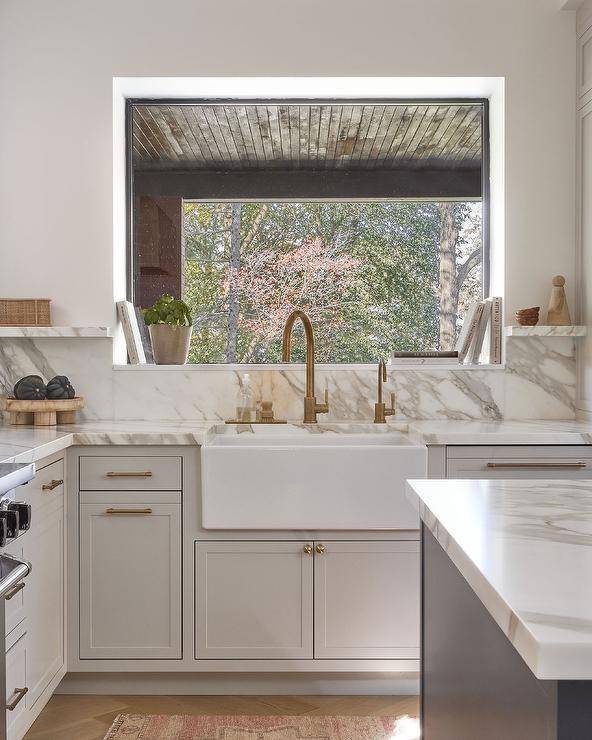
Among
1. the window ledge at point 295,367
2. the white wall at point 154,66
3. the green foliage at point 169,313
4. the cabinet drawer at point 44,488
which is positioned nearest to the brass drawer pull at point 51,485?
the cabinet drawer at point 44,488

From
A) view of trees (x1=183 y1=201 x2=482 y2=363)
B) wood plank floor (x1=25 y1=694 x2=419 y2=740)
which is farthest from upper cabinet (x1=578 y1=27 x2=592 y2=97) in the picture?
wood plank floor (x1=25 y1=694 x2=419 y2=740)

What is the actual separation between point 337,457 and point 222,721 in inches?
38.3

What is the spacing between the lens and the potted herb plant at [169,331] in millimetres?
3201

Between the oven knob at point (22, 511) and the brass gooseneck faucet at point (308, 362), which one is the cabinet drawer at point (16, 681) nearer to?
the oven knob at point (22, 511)

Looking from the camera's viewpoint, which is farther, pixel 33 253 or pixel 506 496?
pixel 33 253

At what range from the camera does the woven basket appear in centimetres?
298

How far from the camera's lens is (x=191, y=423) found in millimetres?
2982

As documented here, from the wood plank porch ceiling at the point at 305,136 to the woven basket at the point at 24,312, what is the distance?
847mm

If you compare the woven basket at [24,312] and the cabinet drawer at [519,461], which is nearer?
the cabinet drawer at [519,461]

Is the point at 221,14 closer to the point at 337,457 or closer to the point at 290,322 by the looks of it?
the point at 290,322

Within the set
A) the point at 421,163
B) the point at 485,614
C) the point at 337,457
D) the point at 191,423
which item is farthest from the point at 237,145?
the point at 485,614

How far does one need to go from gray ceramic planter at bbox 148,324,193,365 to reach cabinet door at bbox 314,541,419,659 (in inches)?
43.7

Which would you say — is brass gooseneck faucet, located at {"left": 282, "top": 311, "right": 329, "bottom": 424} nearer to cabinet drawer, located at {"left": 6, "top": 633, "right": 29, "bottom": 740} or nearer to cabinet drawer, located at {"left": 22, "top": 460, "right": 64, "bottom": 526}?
cabinet drawer, located at {"left": 22, "top": 460, "right": 64, "bottom": 526}

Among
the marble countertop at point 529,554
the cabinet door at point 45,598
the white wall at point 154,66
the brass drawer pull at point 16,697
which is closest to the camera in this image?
the marble countertop at point 529,554
